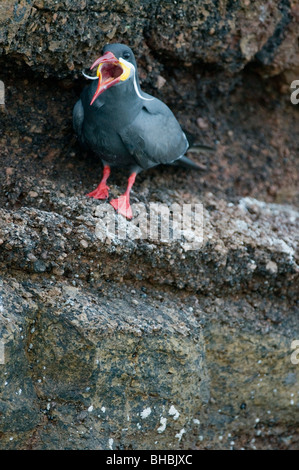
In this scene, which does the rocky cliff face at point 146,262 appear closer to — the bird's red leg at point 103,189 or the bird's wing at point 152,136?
the bird's red leg at point 103,189

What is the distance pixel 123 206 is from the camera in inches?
174

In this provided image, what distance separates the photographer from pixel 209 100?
544 cm

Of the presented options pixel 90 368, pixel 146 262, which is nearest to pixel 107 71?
pixel 146 262

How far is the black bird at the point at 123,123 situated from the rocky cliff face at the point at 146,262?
0.28 m

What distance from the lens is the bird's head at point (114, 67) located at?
3.94 meters

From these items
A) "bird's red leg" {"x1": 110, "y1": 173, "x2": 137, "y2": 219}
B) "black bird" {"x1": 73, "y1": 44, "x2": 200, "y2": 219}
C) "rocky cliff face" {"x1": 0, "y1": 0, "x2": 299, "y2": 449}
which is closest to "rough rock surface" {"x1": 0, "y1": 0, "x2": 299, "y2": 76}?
"rocky cliff face" {"x1": 0, "y1": 0, "x2": 299, "y2": 449}

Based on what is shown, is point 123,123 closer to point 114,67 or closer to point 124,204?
point 114,67

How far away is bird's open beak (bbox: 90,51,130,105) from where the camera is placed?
391 centimetres

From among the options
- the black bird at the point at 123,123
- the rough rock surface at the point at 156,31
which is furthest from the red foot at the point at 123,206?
the rough rock surface at the point at 156,31

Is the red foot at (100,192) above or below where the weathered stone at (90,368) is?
above

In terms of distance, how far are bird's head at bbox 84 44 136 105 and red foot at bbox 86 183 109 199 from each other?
0.74m

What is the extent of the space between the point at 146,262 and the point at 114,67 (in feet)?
4.54

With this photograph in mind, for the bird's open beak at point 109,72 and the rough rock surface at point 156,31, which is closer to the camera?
the bird's open beak at point 109,72
